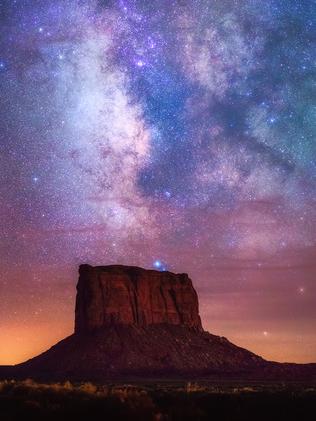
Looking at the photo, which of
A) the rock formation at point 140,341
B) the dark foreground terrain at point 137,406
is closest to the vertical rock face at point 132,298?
the rock formation at point 140,341

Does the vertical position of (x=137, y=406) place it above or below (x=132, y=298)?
below

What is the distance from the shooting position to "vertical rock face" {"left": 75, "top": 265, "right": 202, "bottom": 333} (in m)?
119

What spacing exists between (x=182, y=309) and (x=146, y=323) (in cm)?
1018

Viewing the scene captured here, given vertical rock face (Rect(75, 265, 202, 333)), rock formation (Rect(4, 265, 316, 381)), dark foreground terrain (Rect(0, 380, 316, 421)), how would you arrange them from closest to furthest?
dark foreground terrain (Rect(0, 380, 316, 421)) < rock formation (Rect(4, 265, 316, 381)) < vertical rock face (Rect(75, 265, 202, 333))

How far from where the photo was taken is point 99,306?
4700 inches

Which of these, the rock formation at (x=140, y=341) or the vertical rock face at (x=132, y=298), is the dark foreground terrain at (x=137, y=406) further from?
the vertical rock face at (x=132, y=298)

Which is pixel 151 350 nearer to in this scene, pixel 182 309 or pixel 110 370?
pixel 110 370

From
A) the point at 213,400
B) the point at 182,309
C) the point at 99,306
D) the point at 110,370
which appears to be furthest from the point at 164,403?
the point at 182,309

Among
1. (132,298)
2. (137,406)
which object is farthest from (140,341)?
(137,406)

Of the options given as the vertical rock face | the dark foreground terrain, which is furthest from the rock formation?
the dark foreground terrain

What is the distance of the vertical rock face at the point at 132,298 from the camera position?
11875cm

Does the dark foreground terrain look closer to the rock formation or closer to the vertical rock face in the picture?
the rock formation

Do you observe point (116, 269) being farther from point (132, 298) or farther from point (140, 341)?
point (140, 341)

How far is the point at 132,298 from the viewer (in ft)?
Result: 407
